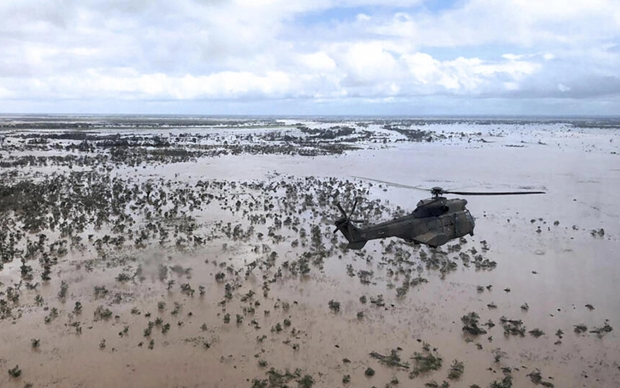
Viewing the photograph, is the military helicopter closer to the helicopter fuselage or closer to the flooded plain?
the helicopter fuselage

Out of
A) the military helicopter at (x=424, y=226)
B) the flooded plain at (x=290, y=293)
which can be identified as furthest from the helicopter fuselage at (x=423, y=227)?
the flooded plain at (x=290, y=293)

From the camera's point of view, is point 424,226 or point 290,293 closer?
point 424,226

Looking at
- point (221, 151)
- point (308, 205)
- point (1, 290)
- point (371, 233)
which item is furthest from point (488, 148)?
point (1, 290)

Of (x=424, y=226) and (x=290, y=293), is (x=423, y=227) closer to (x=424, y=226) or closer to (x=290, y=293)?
(x=424, y=226)

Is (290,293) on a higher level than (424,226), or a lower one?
lower

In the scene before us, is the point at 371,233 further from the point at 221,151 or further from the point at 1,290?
the point at 221,151

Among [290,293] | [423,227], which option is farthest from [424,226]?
[290,293]

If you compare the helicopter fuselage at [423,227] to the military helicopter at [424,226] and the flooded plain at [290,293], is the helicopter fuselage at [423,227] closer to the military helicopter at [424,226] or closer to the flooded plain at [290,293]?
the military helicopter at [424,226]
